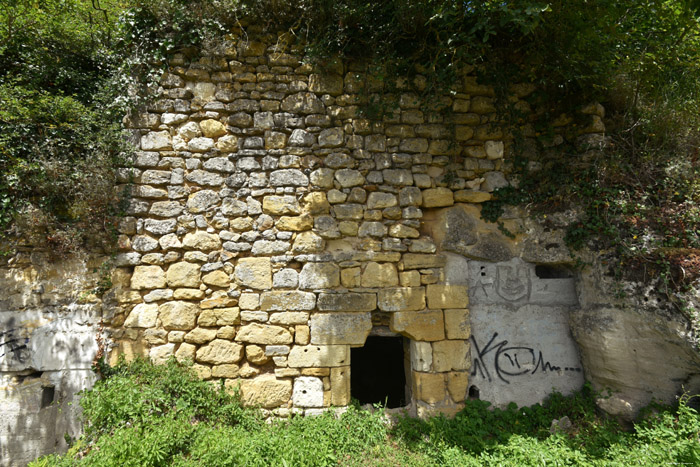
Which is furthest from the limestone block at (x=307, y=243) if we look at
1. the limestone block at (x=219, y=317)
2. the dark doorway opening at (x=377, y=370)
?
the dark doorway opening at (x=377, y=370)

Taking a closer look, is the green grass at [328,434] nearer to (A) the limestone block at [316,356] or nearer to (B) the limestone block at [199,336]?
(B) the limestone block at [199,336]

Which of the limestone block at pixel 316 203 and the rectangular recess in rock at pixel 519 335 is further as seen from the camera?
the rectangular recess in rock at pixel 519 335

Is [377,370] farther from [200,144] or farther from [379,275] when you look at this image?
[200,144]

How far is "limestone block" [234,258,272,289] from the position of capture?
12.0 ft

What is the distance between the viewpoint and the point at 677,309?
331 centimetres

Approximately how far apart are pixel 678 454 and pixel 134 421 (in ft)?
15.7

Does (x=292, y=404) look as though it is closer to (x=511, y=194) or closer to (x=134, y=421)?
(x=134, y=421)

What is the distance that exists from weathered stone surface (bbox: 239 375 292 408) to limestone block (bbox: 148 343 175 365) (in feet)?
2.70

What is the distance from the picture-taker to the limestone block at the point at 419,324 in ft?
12.3

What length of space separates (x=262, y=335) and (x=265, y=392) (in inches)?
23.8

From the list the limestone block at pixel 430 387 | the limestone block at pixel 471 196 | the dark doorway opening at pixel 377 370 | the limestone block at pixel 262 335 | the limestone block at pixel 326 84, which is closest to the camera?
the limestone block at pixel 262 335

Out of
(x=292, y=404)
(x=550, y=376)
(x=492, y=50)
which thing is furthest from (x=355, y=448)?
(x=492, y=50)

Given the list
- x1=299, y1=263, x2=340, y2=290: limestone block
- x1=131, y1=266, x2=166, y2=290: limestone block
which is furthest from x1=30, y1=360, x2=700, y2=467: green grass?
x1=299, y1=263, x2=340, y2=290: limestone block

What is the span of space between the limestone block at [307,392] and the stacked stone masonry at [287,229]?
11 millimetres
